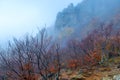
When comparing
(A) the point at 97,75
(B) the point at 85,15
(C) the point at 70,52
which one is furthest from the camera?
(B) the point at 85,15

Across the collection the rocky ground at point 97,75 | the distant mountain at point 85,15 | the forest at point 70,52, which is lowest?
the rocky ground at point 97,75

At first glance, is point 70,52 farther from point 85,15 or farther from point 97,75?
point 85,15

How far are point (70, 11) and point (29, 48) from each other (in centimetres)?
18342

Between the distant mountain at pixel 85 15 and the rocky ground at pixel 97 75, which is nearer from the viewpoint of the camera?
the rocky ground at pixel 97 75

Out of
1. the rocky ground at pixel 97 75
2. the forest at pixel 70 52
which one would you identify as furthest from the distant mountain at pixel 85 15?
the rocky ground at pixel 97 75

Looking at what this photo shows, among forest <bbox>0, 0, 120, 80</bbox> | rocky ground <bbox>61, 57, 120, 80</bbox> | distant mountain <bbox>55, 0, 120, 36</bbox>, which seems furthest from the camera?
distant mountain <bbox>55, 0, 120, 36</bbox>

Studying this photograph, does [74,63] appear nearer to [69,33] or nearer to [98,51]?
[98,51]

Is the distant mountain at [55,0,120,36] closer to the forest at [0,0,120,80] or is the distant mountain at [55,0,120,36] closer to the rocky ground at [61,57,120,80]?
the forest at [0,0,120,80]

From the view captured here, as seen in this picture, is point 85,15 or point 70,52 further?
point 85,15

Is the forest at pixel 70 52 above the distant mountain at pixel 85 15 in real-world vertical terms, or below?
below

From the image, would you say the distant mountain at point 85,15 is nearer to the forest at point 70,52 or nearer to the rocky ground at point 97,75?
the forest at point 70,52

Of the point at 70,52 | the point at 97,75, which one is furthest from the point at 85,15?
the point at 97,75

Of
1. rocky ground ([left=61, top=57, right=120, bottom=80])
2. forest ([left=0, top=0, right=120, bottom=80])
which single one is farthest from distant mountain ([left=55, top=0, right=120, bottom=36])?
rocky ground ([left=61, top=57, right=120, bottom=80])

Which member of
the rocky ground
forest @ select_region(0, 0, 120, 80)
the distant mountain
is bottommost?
the rocky ground
